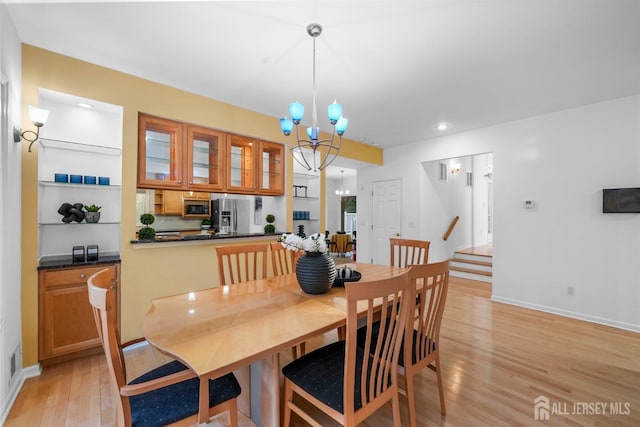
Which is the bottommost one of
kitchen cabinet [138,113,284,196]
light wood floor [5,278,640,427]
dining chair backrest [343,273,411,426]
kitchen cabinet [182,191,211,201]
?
light wood floor [5,278,640,427]

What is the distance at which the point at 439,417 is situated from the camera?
1.77 metres

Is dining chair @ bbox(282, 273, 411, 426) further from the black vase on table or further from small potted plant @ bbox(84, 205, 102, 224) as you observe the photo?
small potted plant @ bbox(84, 205, 102, 224)

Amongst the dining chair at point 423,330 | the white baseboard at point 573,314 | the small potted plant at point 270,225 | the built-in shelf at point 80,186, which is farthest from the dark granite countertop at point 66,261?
the white baseboard at point 573,314

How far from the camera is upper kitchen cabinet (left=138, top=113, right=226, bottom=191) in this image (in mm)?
2893

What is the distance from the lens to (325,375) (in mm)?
1417

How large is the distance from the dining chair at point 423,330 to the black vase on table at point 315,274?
0.58m

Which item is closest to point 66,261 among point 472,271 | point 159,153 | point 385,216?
point 159,153

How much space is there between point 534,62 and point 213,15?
2773 millimetres

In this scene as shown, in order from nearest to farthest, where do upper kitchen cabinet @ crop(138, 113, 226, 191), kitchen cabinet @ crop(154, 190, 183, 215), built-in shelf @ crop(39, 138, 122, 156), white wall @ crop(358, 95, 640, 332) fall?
built-in shelf @ crop(39, 138, 122, 156) → upper kitchen cabinet @ crop(138, 113, 226, 191) → white wall @ crop(358, 95, 640, 332) → kitchen cabinet @ crop(154, 190, 183, 215)

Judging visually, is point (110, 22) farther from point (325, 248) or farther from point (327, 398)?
point (327, 398)

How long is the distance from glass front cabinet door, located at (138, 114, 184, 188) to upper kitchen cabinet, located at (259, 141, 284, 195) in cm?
114

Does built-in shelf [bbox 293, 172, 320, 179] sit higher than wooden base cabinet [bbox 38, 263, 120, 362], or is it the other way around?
built-in shelf [bbox 293, 172, 320, 179]

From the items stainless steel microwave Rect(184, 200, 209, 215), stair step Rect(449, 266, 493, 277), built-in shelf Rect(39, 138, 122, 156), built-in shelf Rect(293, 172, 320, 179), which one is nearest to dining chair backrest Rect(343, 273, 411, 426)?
built-in shelf Rect(39, 138, 122, 156)

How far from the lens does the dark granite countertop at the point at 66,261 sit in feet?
7.44
